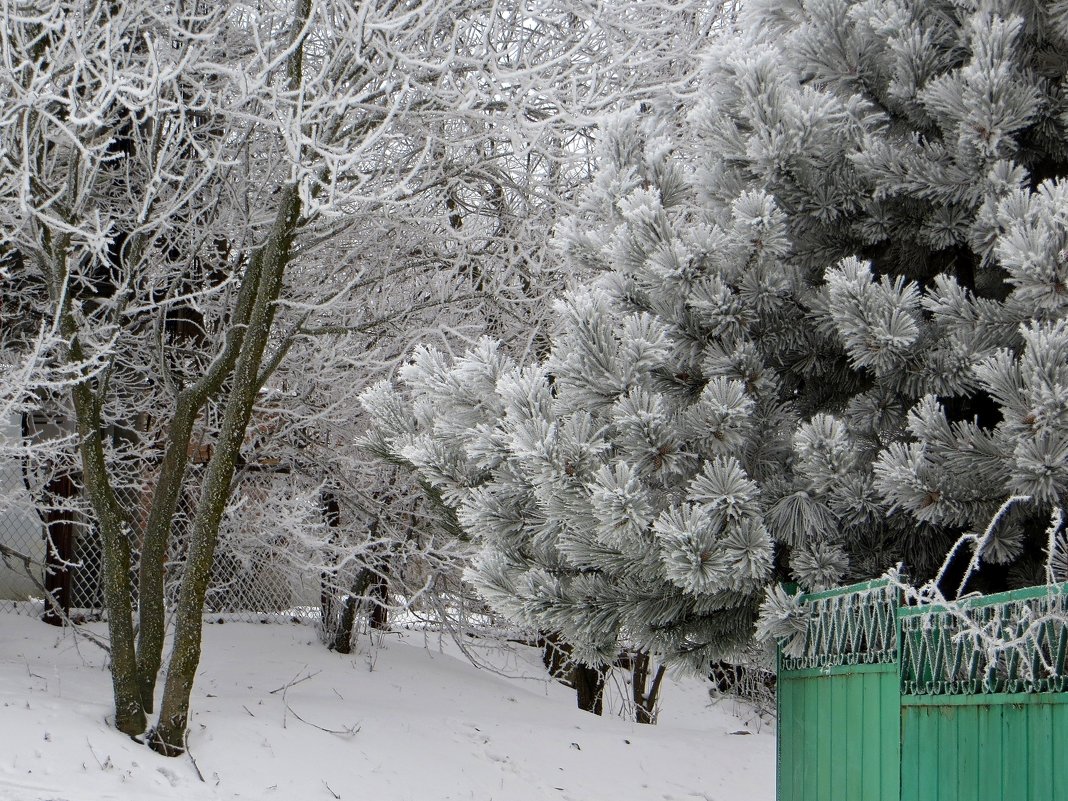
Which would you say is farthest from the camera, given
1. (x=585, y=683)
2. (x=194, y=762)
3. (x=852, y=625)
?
(x=585, y=683)

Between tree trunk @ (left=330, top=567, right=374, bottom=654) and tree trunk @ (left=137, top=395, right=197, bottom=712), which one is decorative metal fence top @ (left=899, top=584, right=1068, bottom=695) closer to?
tree trunk @ (left=137, top=395, right=197, bottom=712)

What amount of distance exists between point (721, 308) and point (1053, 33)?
138 centimetres

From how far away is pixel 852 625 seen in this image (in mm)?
3256

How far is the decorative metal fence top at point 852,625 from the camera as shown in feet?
10.2

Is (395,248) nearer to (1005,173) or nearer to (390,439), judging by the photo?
(390,439)

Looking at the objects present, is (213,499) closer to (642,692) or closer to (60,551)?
(60,551)

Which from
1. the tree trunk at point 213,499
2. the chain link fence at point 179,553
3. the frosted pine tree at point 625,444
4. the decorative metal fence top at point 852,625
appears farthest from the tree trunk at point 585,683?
the decorative metal fence top at point 852,625

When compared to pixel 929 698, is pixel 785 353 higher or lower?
higher

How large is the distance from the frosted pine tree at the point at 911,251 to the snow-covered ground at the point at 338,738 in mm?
3978

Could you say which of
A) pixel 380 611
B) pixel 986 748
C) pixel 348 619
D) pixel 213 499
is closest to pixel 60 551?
pixel 348 619

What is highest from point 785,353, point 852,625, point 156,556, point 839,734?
point 785,353

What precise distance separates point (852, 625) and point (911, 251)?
4.76 feet

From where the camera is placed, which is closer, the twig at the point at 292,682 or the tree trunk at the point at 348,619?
the twig at the point at 292,682

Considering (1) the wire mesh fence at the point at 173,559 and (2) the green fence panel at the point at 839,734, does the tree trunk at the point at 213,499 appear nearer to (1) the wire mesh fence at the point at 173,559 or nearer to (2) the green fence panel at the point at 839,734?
(1) the wire mesh fence at the point at 173,559
